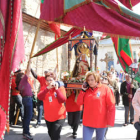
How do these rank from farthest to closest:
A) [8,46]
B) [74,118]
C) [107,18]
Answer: [74,118] < [107,18] < [8,46]

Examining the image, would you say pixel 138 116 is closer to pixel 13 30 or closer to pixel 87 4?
pixel 87 4

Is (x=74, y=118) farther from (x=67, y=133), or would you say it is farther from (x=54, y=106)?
(x=54, y=106)

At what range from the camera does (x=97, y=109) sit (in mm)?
2885

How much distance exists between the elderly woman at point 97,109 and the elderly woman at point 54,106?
0.54 m

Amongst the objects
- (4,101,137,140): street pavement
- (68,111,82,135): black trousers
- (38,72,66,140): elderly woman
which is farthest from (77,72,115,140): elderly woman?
(4,101,137,140): street pavement

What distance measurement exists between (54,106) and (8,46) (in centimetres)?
194

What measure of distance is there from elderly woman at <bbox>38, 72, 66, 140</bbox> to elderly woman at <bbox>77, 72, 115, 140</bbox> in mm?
536

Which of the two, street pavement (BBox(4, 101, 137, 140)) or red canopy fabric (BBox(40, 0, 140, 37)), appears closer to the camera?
red canopy fabric (BBox(40, 0, 140, 37))

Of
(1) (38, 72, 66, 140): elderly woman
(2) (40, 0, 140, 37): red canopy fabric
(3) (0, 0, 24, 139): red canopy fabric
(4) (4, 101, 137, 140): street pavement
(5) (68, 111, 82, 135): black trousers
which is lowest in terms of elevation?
(4) (4, 101, 137, 140): street pavement

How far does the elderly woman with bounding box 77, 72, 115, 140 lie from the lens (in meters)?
2.87

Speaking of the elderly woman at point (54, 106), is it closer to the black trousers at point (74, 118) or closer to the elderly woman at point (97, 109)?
the elderly woman at point (97, 109)

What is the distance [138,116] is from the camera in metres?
2.98

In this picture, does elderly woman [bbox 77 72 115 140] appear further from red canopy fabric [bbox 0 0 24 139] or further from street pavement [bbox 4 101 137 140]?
street pavement [bbox 4 101 137 140]

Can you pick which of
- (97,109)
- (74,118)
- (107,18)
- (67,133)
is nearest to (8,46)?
(107,18)
